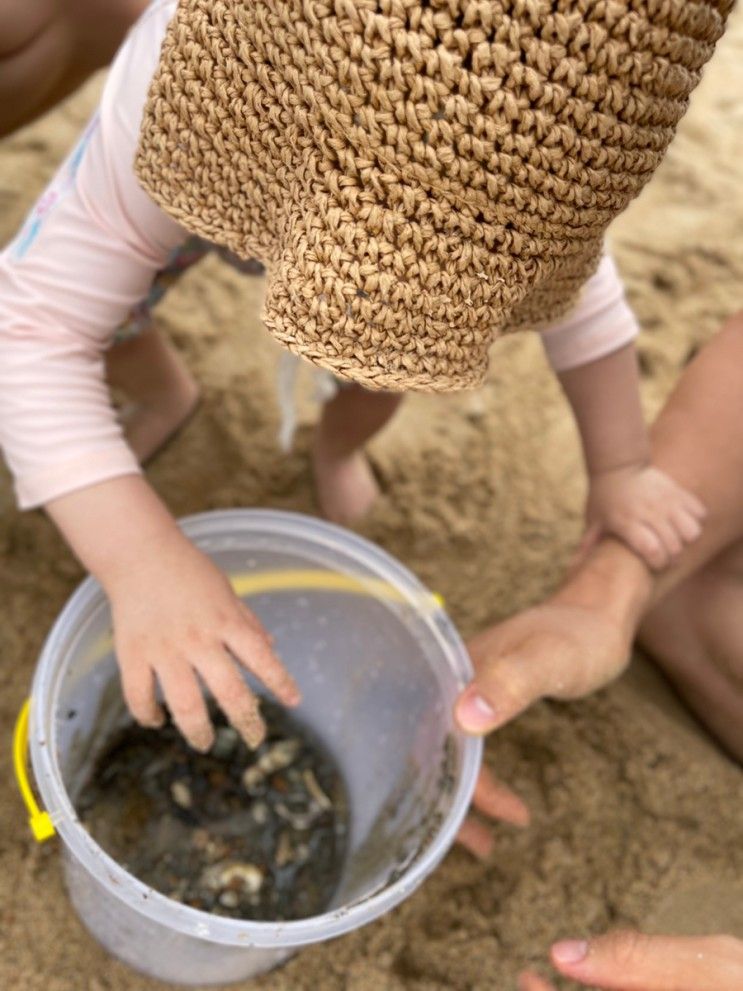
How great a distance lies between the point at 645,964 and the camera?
868mm

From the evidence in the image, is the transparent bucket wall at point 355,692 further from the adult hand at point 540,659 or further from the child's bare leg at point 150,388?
the child's bare leg at point 150,388

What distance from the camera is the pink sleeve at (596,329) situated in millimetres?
1079

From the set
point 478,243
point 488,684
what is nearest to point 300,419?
point 488,684

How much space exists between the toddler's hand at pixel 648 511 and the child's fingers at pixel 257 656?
0.48 metres

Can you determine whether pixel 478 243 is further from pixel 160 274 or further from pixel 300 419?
pixel 300 419

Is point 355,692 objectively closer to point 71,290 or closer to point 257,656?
point 257,656

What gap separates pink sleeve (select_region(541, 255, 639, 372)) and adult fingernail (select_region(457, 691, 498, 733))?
0.39 m

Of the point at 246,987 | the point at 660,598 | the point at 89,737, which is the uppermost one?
the point at 660,598

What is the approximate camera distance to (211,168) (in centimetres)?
73

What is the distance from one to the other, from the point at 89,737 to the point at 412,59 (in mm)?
793

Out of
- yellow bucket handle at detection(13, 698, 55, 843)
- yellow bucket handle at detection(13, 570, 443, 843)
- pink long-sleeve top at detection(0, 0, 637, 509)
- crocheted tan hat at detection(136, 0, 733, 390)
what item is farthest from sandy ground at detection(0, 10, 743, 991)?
crocheted tan hat at detection(136, 0, 733, 390)

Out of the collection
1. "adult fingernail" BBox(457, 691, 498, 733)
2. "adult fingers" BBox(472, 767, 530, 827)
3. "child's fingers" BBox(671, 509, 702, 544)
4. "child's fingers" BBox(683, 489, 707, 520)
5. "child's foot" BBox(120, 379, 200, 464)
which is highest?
"child's fingers" BBox(683, 489, 707, 520)

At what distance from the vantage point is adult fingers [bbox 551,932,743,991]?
86cm

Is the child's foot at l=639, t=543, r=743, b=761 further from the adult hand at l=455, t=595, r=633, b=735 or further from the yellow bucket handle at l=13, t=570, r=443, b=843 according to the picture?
the yellow bucket handle at l=13, t=570, r=443, b=843
